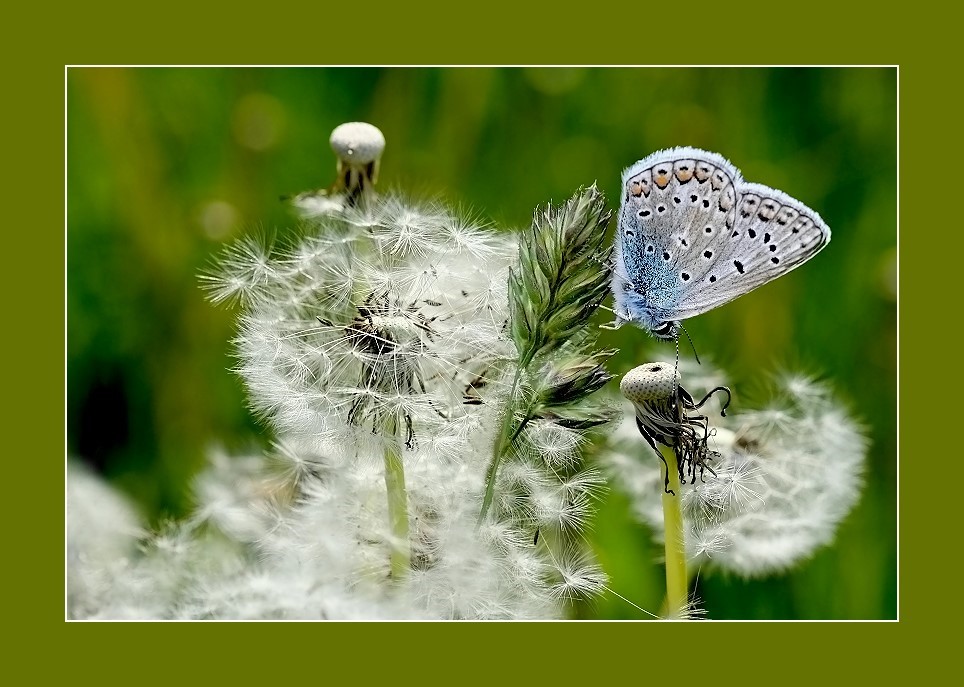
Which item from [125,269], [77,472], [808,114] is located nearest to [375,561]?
[77,472]

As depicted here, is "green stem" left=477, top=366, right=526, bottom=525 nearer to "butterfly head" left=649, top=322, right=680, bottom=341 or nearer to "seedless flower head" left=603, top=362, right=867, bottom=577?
"butterfly head" left=649, top=322, right=680, bottom=341

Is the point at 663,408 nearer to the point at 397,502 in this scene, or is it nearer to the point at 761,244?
the point at 761,244

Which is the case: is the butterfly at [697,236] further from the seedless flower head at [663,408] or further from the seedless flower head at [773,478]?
the seedless flower head at [773,478]

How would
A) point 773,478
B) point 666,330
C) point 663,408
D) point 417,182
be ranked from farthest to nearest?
point 417,182 < point 773,478 < point 666,330 < point 663,408

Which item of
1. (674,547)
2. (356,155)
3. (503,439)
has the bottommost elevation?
(674,547)

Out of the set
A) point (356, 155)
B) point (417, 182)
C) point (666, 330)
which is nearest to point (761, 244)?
point (666, 330)

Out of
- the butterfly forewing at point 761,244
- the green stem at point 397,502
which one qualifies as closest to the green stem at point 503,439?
the green stem at point 397,502
